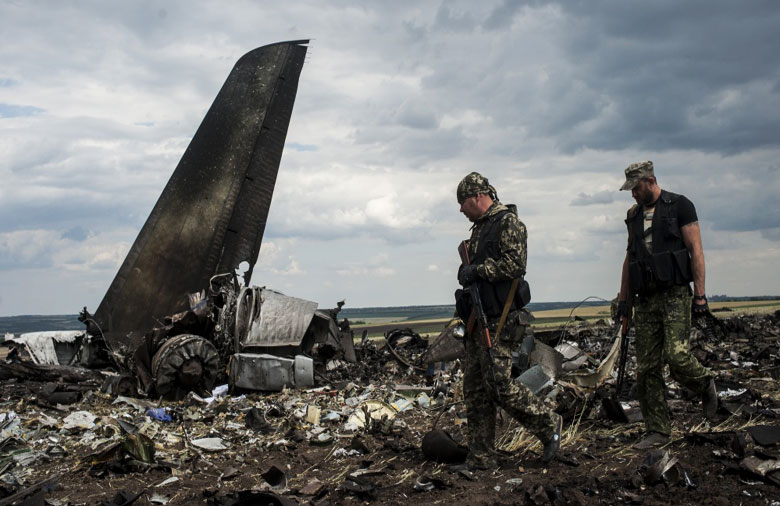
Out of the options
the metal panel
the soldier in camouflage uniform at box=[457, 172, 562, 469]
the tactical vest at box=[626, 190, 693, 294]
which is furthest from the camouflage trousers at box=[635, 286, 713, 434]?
the metal panel

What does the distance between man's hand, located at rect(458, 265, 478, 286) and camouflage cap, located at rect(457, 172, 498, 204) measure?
0.48 metres

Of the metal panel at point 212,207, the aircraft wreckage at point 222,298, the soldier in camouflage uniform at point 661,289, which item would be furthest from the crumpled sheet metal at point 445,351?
the soldier in camouflage uniform at point 661,289

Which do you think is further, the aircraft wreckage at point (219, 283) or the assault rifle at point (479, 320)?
the aircraft wreckage at point (219, 283)

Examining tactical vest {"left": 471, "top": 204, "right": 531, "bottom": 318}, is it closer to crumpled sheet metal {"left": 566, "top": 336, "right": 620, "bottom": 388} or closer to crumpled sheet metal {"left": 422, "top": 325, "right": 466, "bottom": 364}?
crumpled sheet metal {"left": 566, "top": 336, "right": 620, "bottom": 388}

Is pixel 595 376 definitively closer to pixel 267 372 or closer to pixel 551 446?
pixel 551 446

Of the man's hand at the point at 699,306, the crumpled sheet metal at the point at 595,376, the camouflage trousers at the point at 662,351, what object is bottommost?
the crumpled sheet metal at the point at 595,376

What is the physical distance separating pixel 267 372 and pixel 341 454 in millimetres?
3154

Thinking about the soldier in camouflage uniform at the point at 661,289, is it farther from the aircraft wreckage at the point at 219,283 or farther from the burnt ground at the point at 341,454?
the aircraft wreckage at the point at 219,283

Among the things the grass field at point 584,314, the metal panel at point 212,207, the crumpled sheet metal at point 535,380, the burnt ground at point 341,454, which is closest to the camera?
the burnt ground at point 341,454

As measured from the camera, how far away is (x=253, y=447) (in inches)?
228

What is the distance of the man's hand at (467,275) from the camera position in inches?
176

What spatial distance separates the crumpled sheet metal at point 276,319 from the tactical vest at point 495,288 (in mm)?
5178

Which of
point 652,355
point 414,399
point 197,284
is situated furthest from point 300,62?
point 652,355

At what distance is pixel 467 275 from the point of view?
4520mm
